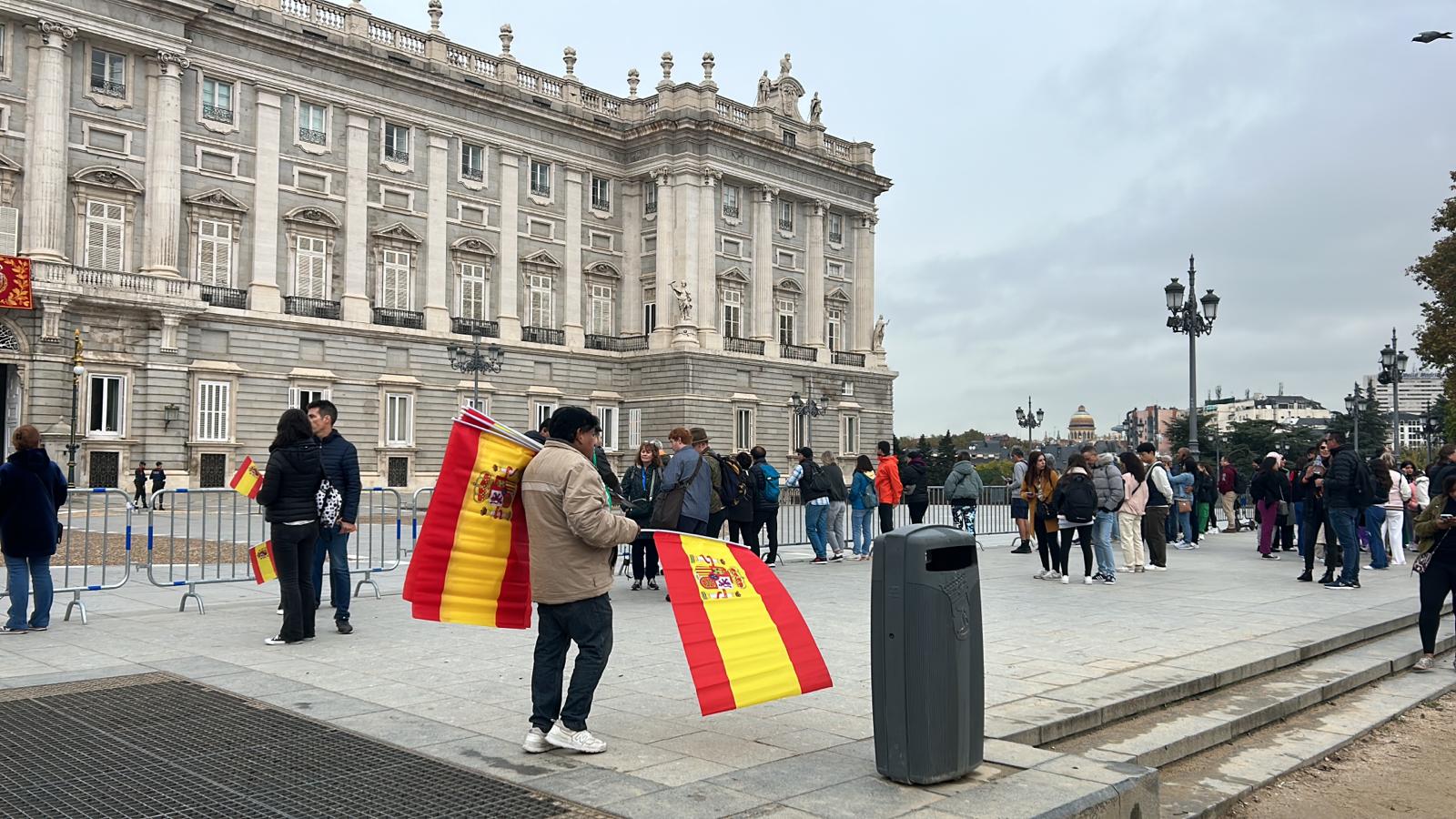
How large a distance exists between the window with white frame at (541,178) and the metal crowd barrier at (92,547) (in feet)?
116

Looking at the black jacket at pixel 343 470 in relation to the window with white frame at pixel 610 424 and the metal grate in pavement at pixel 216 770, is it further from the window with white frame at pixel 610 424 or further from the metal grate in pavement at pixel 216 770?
the window with white frame at pixel 610 424

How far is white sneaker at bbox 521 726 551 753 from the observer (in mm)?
5738

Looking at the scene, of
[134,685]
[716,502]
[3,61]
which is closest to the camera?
[134,685]

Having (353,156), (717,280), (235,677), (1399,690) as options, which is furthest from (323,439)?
(717,280)

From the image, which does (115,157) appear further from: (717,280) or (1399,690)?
(1399,690)

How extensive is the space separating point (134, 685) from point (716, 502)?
281 inches

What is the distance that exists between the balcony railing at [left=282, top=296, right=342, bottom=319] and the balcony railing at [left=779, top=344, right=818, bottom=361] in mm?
23052

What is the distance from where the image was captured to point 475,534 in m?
6.19

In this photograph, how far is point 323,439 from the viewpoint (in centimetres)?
1015

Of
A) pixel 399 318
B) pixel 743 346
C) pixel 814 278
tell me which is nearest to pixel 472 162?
pixel 399 318

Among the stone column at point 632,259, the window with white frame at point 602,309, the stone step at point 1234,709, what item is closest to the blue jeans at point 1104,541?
the stone step at point 1234,709

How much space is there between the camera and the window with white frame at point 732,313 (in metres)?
54.2

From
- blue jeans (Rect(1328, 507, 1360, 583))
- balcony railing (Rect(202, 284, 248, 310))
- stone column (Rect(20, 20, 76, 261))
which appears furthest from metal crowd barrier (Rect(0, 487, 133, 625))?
balcony railing (Rect(202, 284, 248, 310))

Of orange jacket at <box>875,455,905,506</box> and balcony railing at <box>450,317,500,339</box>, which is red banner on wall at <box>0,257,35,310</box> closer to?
balcony railing at <box>450,317,500,339</box>
